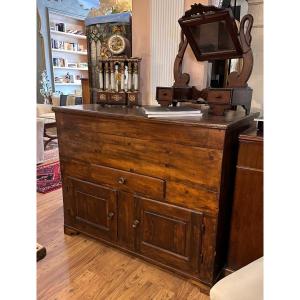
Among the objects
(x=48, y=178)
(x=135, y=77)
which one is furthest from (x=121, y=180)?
(x=48, y=178)

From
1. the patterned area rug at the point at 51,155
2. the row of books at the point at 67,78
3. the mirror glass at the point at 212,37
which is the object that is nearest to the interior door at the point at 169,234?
the mirror glass at the point at 212,37

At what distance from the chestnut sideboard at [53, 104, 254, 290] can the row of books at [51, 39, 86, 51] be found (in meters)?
4.92

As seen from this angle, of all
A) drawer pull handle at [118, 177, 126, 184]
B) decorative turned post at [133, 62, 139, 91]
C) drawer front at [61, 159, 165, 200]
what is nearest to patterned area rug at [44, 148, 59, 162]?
drawer front at [61, 159, 165, 200]

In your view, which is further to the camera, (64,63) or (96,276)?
(64,63)

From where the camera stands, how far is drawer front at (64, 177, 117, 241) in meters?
1.92

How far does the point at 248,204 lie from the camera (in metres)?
1.53

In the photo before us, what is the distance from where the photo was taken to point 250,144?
144cm

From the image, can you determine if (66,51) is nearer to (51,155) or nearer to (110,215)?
(51,155)

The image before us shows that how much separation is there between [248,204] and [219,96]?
2.06 ft
